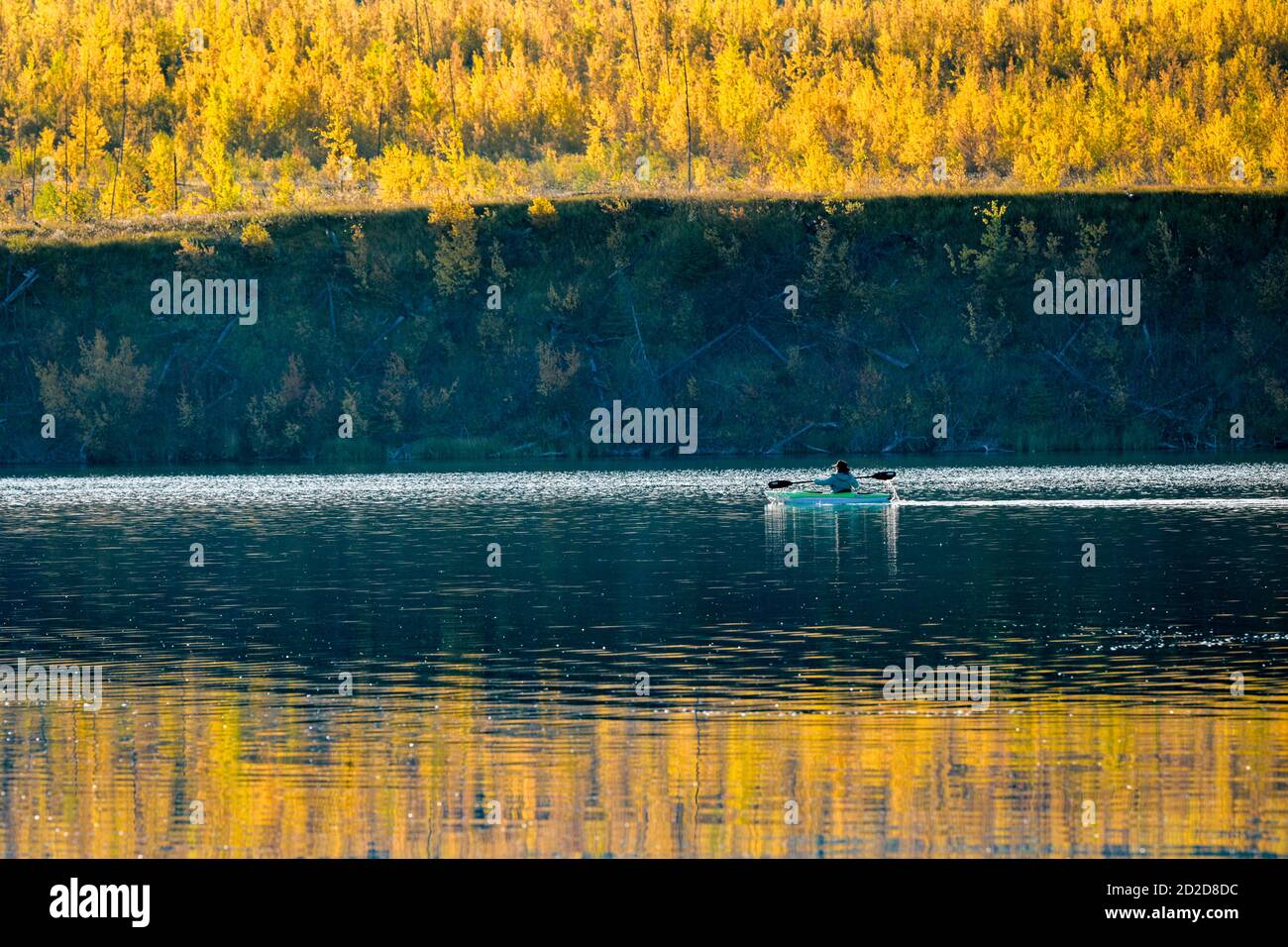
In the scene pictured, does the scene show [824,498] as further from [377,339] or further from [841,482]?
[377,339]

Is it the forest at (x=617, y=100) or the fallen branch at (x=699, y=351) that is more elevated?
the forest at (x=617, y=100)

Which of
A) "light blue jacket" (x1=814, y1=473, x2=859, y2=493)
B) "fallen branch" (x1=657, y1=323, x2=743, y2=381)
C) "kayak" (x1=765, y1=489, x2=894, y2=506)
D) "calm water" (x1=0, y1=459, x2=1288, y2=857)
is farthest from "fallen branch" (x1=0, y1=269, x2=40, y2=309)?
"light blue jacket" (x1=814, y1=473, x2=859, y2=493)

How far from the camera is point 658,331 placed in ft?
317

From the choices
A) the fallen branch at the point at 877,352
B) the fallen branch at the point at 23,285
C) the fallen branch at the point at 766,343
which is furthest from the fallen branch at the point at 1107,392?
the fallen branch at the point at 23,285

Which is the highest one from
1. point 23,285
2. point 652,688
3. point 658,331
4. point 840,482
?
point 23,285

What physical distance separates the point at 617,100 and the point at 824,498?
322ft

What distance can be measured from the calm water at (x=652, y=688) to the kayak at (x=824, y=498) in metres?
2.69

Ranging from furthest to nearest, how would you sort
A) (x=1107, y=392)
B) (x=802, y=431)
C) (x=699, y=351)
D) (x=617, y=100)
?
(x=617, y=100) < (x=699, y=351) < (x=1107, y=392) < (x=802, y=431)

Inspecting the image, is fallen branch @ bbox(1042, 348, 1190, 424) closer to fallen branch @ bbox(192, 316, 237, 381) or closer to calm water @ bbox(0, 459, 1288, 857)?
fallen branch @ bbox(192, 316, 237, 381)

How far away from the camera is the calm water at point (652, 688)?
1875 cm

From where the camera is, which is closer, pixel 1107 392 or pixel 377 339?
pixel 1107 392

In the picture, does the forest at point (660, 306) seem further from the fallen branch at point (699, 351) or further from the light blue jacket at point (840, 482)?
the light blue jacket at point (840, 482)

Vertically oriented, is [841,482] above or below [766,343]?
below

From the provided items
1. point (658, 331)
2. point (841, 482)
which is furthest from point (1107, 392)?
point (841, 482)
